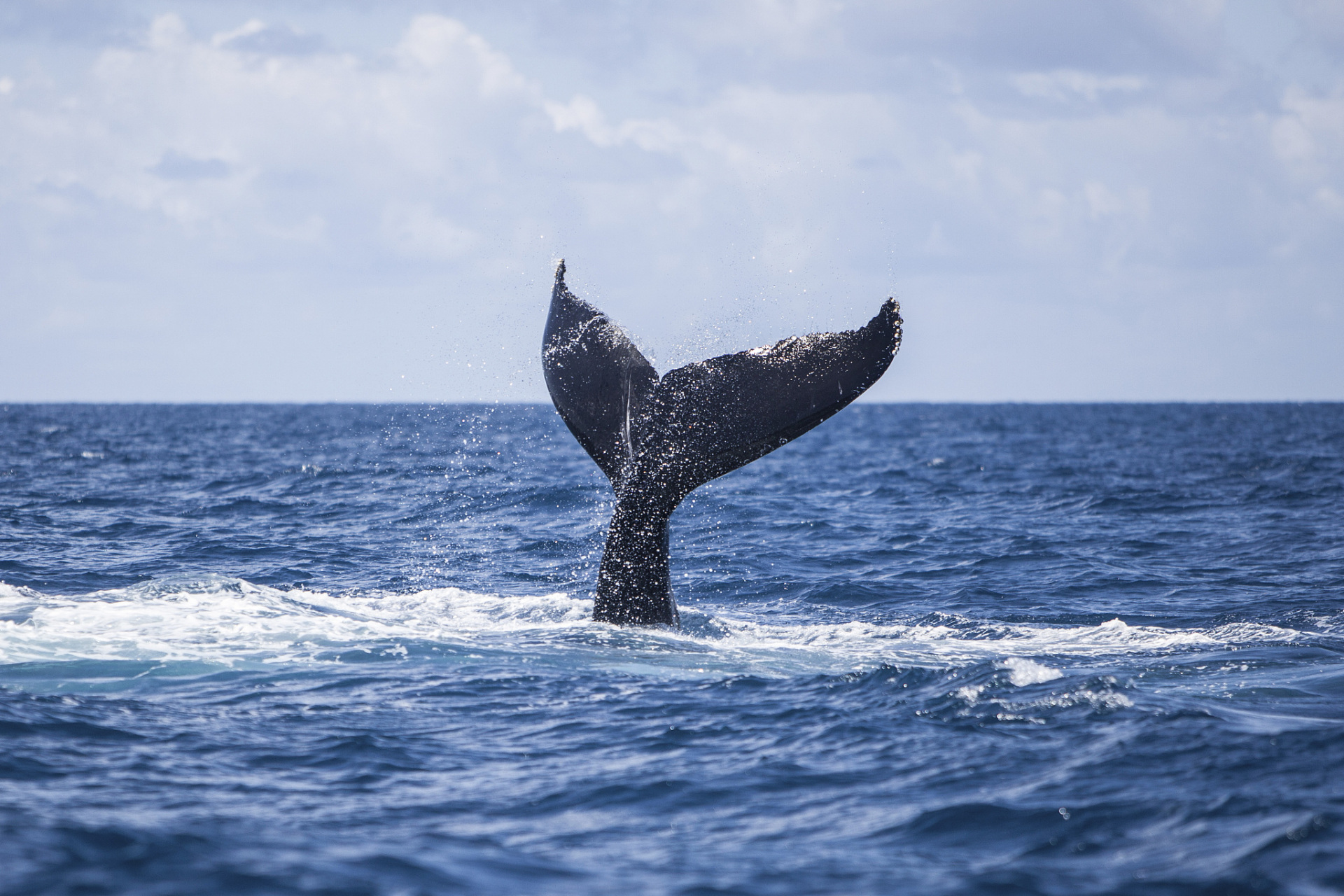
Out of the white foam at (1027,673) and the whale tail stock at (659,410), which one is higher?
the whale tail stock at (659,410)

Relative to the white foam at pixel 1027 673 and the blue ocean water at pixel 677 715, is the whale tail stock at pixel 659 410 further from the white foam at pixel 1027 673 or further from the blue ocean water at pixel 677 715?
the white foam at pixel 1027 673

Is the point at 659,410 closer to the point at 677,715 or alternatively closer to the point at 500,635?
the point at 500,635

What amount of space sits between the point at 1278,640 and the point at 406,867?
7785 millimetres

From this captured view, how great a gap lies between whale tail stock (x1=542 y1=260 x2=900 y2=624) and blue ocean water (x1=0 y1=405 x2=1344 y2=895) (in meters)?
0.78

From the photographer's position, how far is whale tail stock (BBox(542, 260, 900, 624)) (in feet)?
29.0

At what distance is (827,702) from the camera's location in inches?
320

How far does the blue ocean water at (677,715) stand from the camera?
17.7ft

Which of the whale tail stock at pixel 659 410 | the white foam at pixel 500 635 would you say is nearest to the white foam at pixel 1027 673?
the white foam at pixel 500 635

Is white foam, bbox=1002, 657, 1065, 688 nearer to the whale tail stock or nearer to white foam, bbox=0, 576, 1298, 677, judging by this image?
white foam, bbox=0, 576, 1298, 677

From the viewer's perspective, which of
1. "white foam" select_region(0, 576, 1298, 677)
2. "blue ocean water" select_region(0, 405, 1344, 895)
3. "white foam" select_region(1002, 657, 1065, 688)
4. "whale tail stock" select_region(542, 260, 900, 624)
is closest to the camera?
"blue ocean water" select_region(0, 405, 1344, 895)

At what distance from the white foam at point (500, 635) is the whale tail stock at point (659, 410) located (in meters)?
0.78

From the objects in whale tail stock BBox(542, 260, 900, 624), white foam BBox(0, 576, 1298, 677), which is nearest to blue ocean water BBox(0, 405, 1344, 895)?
white foam BBox(0, 576, 1298, 677)

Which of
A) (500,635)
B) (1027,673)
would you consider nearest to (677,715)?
(1027,673)

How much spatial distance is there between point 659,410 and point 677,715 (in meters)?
2.49
